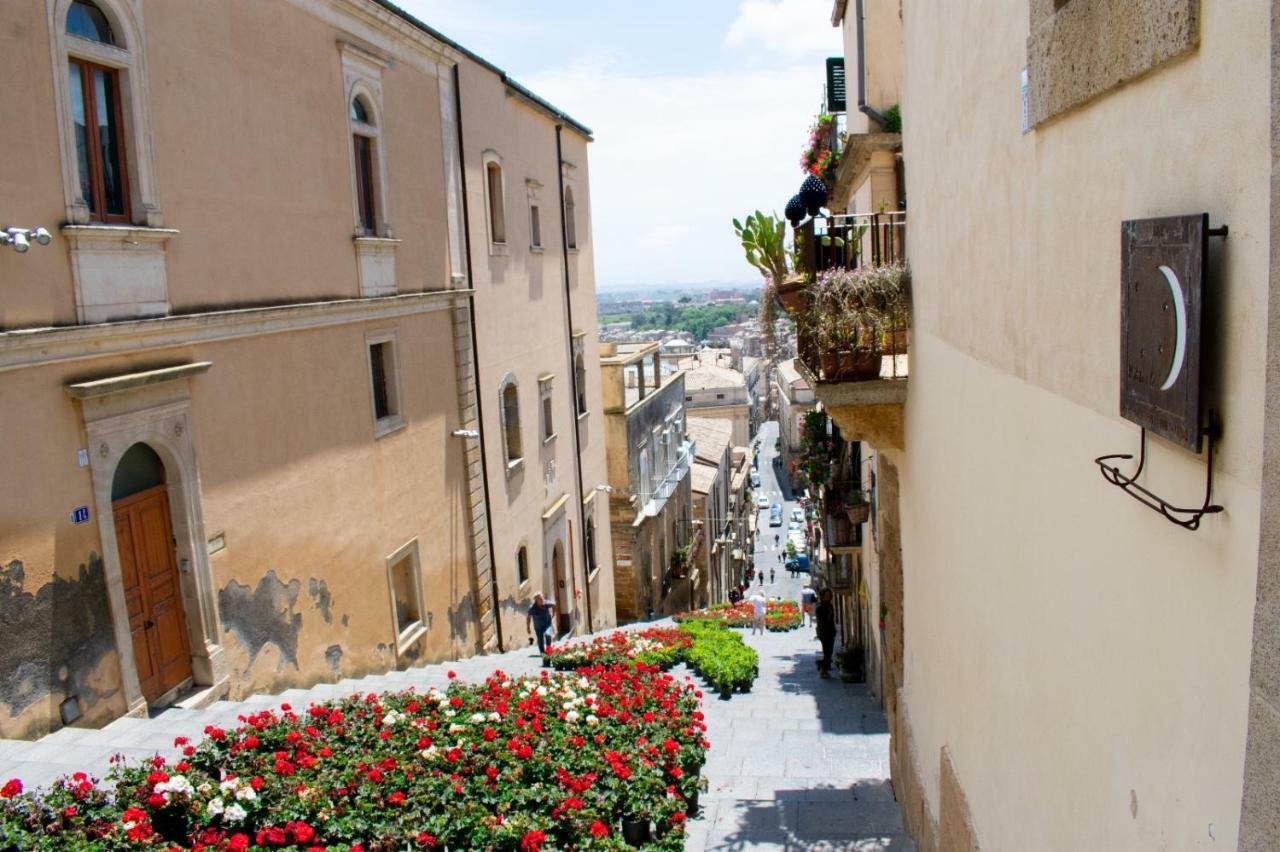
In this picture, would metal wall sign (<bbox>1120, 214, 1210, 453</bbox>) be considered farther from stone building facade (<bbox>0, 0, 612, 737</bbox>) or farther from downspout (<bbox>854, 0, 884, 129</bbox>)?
downspout (<bbox>854, 0, 884, 129</bbox>)

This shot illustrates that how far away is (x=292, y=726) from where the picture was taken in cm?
806

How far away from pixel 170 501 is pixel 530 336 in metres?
10.9

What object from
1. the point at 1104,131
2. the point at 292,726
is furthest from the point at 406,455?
the point at 1104,131

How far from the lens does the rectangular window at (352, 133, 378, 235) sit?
518 inches

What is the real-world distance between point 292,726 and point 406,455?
20.8 feet

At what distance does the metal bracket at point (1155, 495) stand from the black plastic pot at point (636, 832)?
5.26 m

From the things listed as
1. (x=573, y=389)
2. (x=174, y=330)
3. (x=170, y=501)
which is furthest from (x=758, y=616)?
(x=174, y=330)

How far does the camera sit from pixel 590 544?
2448 cm

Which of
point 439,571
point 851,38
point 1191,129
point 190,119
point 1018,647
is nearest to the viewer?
point 1191,129

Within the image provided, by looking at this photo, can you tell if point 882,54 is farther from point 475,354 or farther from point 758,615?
point 758,615

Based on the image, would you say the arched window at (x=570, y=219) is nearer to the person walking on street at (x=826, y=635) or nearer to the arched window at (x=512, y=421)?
the arched window at (x=512, y=421)

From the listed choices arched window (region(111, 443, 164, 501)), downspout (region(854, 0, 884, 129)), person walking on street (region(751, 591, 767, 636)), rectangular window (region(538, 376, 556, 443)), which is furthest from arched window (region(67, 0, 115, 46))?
person walking on street (region(751, 591, 767, 636))

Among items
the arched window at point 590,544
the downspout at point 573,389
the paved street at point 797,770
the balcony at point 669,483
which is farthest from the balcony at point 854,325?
the balcony at point 669,483

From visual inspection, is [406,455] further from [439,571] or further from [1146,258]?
[1146,258]
